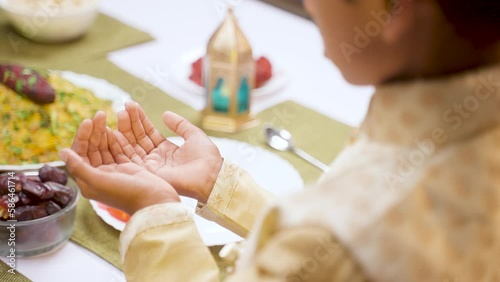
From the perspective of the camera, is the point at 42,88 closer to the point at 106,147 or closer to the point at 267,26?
the point at 106,147

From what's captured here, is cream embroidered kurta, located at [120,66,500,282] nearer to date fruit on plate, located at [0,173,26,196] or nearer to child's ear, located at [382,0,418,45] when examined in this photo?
child's ear, located at [382,0,418,45]

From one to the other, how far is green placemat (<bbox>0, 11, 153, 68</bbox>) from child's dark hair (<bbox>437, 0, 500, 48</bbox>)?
1.14m

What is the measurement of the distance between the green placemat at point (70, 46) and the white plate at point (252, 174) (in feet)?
1.58

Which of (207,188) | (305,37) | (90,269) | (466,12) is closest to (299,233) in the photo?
(466,12)

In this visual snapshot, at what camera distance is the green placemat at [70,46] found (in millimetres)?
1509

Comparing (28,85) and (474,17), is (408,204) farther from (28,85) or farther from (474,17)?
(28,85)

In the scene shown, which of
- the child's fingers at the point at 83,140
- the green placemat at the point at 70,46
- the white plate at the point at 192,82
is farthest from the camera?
the green placemat at the point at 70,46

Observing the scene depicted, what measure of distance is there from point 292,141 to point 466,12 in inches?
29.4

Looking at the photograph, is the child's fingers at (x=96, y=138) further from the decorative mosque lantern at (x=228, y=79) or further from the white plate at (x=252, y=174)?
the decorative mosque lantern at (x=228, y=79)

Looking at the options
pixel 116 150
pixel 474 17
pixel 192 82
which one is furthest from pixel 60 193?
pixel 474 17

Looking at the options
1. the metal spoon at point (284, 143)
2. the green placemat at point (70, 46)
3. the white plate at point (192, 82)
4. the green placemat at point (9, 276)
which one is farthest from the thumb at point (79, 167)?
the green placemat at point (70, 46)

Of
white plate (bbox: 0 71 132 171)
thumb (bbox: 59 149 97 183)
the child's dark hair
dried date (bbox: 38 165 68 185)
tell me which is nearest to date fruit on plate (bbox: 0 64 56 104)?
white plate (bbox: 0 71 132 171)

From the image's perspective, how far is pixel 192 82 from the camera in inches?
55.9

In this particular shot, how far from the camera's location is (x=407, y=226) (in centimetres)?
50
